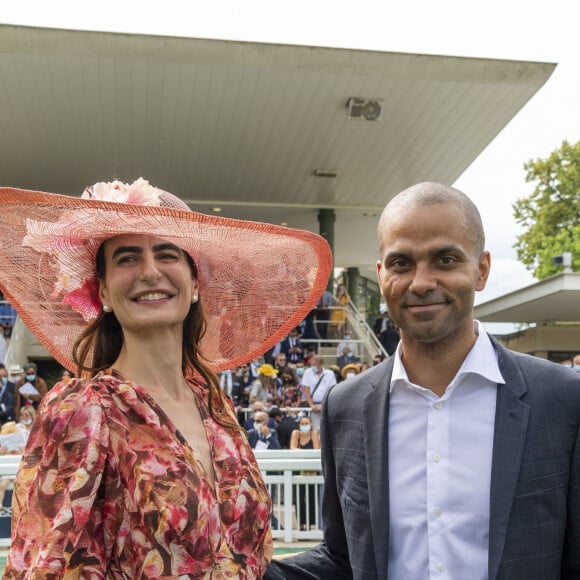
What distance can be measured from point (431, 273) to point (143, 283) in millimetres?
883

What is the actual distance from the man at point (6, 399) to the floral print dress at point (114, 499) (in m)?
10.9

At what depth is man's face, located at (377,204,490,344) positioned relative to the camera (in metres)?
2.26

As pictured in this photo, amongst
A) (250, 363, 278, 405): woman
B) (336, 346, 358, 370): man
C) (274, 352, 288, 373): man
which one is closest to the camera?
(250, 363, 278, 405): woman

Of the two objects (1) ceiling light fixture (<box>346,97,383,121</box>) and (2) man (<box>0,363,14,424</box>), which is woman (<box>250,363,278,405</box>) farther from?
(1) ceiling light fixture (<box>346,97,383,121</box>)

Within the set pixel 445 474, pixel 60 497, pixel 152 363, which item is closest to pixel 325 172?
pixel 152 363

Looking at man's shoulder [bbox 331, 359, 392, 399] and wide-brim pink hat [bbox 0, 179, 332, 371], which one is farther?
man's shoulder [bbox 331, 359, 392, 399]

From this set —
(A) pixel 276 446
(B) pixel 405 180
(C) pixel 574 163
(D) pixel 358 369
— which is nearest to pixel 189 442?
(A) pixel 276 446

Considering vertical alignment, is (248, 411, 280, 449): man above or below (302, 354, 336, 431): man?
below

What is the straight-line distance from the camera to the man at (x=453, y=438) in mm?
2154

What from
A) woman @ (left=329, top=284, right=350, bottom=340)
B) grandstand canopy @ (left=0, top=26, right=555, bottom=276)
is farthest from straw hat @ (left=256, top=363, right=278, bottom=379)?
woman @ (left=329, top=284, right=350, bottom=340)

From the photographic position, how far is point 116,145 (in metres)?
19.5

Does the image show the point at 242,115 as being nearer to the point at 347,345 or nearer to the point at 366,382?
the point at 347,345

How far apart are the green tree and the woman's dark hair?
3115 cm

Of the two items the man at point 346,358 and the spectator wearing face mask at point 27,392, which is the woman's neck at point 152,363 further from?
the man at point 346,358
